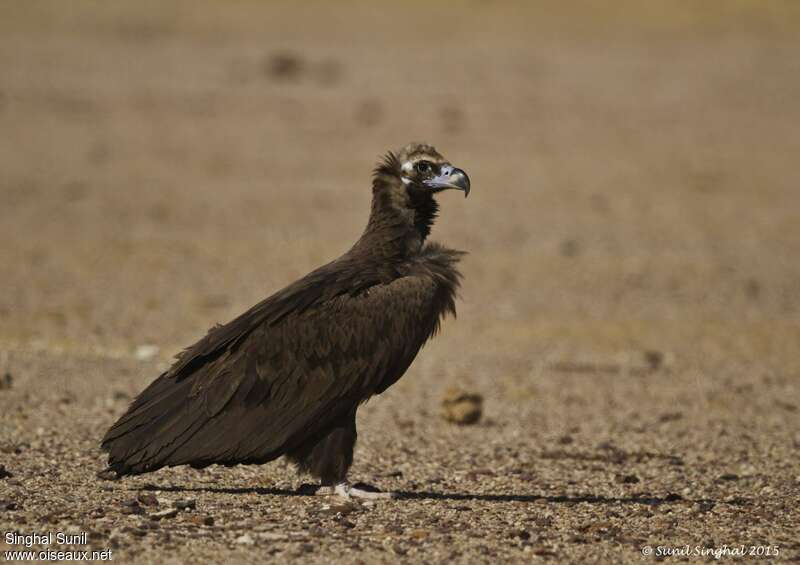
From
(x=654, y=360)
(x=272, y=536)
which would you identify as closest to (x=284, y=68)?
(x=654, y=360)

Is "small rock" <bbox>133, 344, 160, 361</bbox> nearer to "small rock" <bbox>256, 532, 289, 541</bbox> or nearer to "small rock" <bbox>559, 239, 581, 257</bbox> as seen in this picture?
"small rock" <bbox>256, 532, 289, 541</bbox>

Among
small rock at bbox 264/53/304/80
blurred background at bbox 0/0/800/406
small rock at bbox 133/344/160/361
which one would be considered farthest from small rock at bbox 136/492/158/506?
small rock at bbox 264/53/304/80

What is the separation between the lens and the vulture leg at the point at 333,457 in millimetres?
8547

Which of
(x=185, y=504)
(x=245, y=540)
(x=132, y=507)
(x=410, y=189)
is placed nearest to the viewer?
(x=245, y=540)

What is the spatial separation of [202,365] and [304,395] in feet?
1.98

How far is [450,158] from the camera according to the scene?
27234 millimetres

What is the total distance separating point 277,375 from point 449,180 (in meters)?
1.67

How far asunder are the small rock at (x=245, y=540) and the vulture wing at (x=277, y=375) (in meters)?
0.76

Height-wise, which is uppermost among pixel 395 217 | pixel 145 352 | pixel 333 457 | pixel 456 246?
pixel 456 246

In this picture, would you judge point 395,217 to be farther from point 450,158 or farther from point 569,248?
point 450,158

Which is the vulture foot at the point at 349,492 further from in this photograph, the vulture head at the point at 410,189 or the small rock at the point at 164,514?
the vulture head at the point at 410,189

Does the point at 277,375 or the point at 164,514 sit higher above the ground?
the point at 277,375

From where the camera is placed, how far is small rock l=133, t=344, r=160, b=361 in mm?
13914

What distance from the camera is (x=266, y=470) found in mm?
9711
